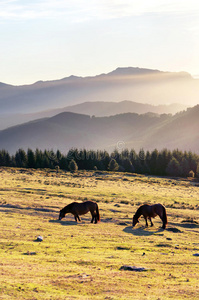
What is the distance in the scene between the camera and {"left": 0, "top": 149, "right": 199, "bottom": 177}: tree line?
5064 inches

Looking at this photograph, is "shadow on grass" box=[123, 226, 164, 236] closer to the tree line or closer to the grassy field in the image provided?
the grassy field

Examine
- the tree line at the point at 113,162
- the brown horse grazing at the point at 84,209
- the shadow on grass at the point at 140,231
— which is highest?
the tree line at the point at 113,162

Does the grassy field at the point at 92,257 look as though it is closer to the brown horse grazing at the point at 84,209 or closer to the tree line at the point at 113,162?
the brown horse grazing at the point at 84,209

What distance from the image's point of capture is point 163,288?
13.6m

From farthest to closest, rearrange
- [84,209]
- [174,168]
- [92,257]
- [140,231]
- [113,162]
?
[174,168]
[113,162]
[84,209]
[140,231]
[92,257]

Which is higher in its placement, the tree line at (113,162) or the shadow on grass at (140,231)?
the tree line at (113,162)

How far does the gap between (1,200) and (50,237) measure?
14.1 m

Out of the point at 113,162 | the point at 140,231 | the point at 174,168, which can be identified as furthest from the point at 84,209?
the point at 174,168

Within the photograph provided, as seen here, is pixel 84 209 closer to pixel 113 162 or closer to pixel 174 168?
pixel 113 162

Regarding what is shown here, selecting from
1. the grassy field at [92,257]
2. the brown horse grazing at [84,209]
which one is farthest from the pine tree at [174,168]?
the brown horse grazing at [84,209]

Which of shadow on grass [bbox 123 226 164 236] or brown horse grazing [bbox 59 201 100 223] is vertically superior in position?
brown horse grazing [bbox 59 201 100 223]

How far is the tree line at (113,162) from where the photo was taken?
422 ft

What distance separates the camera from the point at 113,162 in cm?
12656

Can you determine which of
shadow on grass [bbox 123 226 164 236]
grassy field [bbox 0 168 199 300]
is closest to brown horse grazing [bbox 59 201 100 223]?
grassy field [bbox 0 168 199 300]
